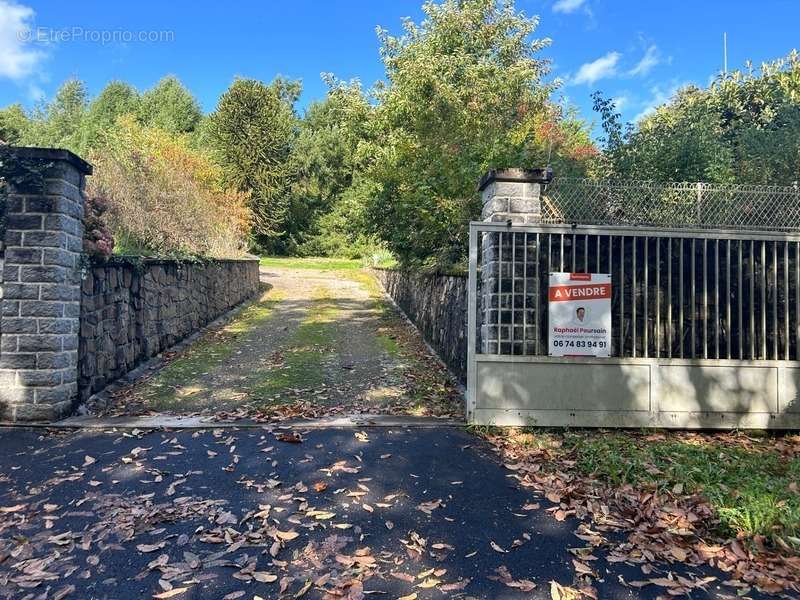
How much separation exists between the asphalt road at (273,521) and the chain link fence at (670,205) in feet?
8.72

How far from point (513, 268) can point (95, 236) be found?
4.63 m

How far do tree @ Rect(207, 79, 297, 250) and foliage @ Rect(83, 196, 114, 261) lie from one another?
1022 inches

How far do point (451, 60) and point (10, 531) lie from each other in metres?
14.3

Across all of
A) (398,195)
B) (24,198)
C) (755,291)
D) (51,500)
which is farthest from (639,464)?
(398,195)

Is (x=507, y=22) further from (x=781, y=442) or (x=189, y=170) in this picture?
(x=781, y=442)

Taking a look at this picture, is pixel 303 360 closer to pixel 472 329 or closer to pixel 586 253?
pixel 472 329

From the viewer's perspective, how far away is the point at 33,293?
5152mm

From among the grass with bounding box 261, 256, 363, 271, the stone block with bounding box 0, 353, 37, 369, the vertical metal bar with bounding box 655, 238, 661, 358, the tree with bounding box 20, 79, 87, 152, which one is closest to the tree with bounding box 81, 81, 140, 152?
the tree with bounding box 20, 79, 87, 152

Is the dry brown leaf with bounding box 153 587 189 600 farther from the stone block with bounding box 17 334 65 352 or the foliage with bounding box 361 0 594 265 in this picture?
the foliage with bounding box 361 0 594 265

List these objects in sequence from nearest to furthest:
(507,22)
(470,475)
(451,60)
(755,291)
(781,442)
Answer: (470,475), (781,442), (755,291), (451,60), (507,22)

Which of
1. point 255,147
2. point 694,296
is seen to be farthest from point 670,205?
point 255,147

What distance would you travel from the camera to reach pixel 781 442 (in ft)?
16.4

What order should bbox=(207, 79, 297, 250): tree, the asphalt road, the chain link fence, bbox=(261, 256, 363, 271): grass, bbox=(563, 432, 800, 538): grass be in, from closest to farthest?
the asphalt road < bbox=(563, 432, 800, 538): grass < the chain link fence < bbox=(261, 256, 363, 271): grass < bbox=(207, 79, 297, 250): tree

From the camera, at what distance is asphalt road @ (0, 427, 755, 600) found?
2.62 m
